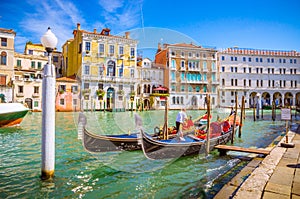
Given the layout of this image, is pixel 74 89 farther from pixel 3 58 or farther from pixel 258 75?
pixel 258 75

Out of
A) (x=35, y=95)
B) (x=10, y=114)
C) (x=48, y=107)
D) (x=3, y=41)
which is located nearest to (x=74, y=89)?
(x=48, y=107)

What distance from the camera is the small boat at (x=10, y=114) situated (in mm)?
9315

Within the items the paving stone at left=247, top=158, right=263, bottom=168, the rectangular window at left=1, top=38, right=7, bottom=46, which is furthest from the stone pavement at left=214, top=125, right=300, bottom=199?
the rectangular window at left=1, top=38, right=7, bottom=46

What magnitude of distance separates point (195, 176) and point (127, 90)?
55.3ft

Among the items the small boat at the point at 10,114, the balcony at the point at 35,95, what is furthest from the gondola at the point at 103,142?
the balcony at the point at 35,95

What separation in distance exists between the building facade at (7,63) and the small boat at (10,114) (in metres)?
10.7

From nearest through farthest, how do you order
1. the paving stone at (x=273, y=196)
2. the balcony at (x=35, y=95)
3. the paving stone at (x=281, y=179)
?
the paving stone at (x=273, y=196)
the paving stone at (x=281, y=179)
the balcony at (x=35, y=95)

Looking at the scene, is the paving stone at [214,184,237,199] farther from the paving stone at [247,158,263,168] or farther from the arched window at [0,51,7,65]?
the arched window at [0,51,7,65]

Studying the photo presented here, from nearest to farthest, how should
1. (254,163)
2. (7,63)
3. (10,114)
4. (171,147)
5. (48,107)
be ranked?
(48,107), (254,163), (171,147), (10,114), (7,63)

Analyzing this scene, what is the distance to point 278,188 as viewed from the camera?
2570 millimetres

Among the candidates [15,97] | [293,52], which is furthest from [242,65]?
[15,97]

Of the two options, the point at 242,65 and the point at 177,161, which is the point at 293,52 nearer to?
the point at 242,65

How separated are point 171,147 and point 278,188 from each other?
231cm

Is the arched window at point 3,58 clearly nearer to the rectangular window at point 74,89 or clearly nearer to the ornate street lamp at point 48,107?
the ornate street lamp at point 48,107
